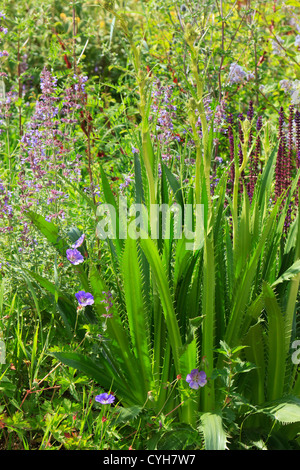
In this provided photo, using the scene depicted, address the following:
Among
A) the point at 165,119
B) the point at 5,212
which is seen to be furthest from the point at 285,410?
the point at 165,119

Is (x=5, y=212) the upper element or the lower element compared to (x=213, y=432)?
upper

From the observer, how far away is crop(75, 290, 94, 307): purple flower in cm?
181

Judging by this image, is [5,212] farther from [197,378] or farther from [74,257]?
[197,378]

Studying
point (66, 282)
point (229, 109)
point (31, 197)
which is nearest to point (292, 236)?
point (66, 282)

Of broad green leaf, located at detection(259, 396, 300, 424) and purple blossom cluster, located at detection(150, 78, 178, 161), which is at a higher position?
purple blossom cluster, located at detection(150, 78, 178, 161)

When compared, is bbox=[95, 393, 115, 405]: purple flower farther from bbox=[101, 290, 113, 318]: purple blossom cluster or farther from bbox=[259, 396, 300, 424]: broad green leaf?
bbox=[259, 396, 300, 424]: broad green leaf

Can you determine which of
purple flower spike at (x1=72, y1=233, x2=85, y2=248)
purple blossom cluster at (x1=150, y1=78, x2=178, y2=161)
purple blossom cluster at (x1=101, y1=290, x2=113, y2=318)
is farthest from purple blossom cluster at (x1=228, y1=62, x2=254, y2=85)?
purple blossom cluster at (x1=101, y1=290, x2=113, y2=318)

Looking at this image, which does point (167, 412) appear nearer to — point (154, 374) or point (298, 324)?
point (154, 374)

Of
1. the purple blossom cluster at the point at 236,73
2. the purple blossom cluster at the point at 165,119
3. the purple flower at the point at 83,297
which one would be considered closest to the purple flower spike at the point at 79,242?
the purple flower at the point at 83,297

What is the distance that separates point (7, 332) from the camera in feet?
6.95

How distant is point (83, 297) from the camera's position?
183 centimetres

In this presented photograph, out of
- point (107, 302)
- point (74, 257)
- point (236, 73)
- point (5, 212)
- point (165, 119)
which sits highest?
point (236, 73)

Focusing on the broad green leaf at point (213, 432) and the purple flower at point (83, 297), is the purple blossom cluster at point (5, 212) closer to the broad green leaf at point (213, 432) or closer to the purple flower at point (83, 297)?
the purple flower at point (83, 297)
